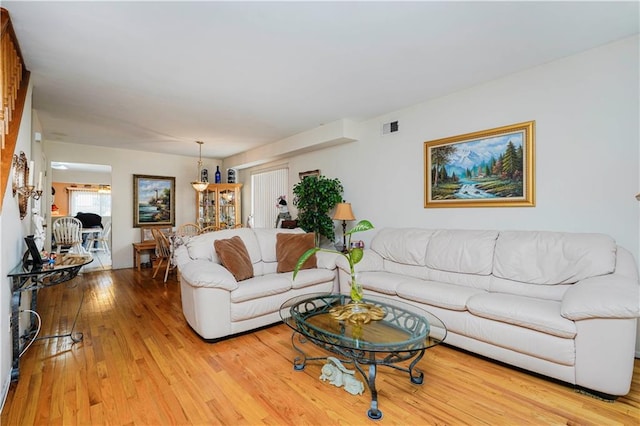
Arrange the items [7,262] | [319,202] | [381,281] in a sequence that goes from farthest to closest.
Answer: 1. [319,202]
2. [381,281]
3. [7,262]

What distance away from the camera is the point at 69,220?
506 centimetres

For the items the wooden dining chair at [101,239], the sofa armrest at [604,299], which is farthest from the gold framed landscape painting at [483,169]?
the wooden dining chair at [101,239]

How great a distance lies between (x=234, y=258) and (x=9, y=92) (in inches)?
85.1

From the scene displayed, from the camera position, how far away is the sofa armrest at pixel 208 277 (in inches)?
105

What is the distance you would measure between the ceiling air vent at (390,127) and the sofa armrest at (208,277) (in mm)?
2736

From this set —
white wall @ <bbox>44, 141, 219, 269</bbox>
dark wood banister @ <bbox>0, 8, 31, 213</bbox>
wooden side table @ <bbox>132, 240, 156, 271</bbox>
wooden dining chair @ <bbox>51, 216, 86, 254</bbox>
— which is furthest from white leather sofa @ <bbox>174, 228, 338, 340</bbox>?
white wall @ <bbox>44, 141, 219, 269</bbox>

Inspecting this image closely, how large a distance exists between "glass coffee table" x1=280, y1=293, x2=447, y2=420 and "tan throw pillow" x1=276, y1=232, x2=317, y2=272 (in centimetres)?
104

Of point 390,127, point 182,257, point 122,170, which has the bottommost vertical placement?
point 182,257

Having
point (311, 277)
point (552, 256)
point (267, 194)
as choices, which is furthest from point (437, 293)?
point (267, 194)

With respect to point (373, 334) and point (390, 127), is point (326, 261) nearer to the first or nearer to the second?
point (373, 334)

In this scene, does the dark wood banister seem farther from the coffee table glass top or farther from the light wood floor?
the coffee table glass top

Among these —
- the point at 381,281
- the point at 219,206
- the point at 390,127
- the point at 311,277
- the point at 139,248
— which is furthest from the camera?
the point at 219,206

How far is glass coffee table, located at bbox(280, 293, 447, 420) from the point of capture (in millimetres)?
1757

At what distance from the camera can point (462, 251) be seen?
3.00 metres
